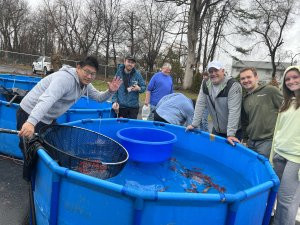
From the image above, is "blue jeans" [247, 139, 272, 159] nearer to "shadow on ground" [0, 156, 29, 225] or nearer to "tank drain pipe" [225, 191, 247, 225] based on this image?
"tank drain pipe" [225, 191, 247, 225]

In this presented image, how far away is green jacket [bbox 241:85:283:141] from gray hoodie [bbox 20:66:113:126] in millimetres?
2043

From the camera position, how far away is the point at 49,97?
8.99ft

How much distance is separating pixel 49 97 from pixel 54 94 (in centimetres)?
7

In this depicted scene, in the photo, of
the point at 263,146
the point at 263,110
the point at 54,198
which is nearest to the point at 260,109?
the point at 263,110

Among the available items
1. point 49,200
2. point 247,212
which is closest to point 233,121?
point 247,212

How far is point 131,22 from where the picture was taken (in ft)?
107

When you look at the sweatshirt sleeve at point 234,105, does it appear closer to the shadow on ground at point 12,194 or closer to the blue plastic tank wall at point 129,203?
the blue plastic tank wall at point 129,203

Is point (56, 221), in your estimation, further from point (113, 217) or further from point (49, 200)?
point (113, 217)

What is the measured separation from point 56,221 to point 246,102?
252 cm

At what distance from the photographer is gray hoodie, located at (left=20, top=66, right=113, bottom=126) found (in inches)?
106

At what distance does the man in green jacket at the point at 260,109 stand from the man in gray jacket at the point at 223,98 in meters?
0.14

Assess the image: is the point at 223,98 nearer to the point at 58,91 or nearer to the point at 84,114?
the point at 58,91

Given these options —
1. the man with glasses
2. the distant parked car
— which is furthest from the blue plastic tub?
the distant parked car

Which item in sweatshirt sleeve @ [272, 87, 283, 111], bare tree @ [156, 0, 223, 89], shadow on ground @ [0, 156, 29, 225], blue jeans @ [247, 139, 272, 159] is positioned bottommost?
shadow on ground @ [0, 156, 29, 225]
